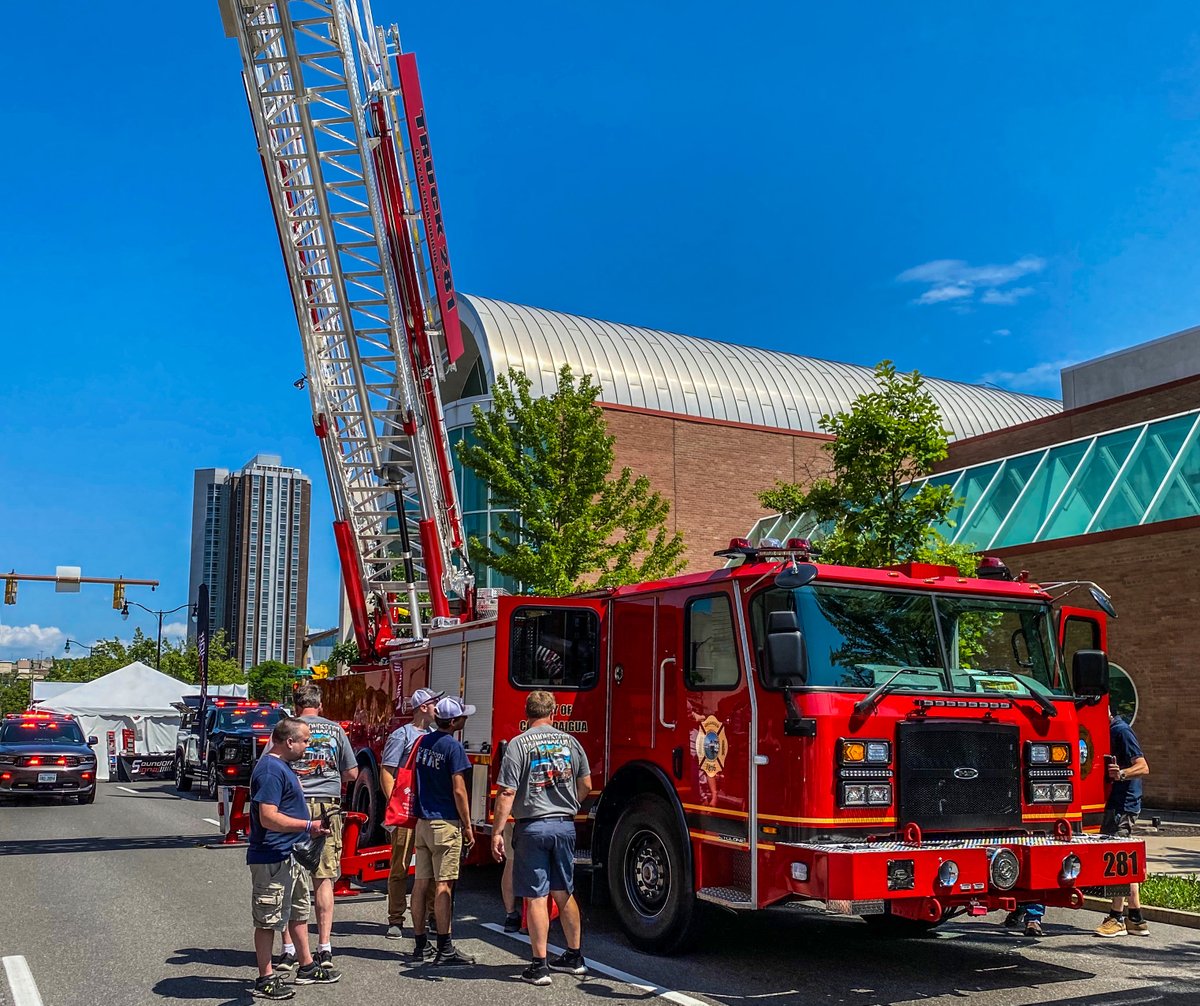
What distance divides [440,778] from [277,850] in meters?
1.36

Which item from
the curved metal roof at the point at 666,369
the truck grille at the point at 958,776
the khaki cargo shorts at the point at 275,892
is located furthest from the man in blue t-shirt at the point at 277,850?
the curved metal roof at the point at 666,369

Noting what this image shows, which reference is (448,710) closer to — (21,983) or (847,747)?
(847,747)

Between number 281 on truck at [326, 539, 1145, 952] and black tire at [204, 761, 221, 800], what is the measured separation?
1607 centimetres

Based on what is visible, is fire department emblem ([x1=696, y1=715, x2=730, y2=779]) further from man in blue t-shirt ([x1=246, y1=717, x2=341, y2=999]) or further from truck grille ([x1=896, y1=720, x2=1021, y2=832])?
man in blue t-shirt ([x1=246, y1=717, x2=341, y2=999])

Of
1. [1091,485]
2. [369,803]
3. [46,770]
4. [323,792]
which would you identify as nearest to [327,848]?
[323,792]

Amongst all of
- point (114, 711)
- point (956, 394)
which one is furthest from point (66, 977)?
point (956, 394)

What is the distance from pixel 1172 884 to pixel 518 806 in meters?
6.78

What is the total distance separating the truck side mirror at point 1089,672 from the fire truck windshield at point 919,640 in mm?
129

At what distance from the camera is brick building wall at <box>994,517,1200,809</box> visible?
1780 cm

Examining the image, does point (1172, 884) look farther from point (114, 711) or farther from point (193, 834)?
point (114, 711)

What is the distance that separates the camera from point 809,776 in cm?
698

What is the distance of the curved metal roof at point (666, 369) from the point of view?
134ft

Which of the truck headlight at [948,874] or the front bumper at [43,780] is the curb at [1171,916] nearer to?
the truck headlight at [948,874]

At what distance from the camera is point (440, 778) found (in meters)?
7.92
